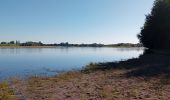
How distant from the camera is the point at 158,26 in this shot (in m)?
65.1

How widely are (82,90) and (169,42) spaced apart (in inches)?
1904

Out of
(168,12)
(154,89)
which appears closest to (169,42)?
(168,12)

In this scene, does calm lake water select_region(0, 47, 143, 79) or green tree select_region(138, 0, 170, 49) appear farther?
green tree select_region(138, 0, 170, 49)

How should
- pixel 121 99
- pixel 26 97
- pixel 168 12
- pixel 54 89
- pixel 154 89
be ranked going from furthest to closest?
pixel 168 12 → pixel 54 89 → pixel 154 89 → pixel 26 97 → pixel 121 99

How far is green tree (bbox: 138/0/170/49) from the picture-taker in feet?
206

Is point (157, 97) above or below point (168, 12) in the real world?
below

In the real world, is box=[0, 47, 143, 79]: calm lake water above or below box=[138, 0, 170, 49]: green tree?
below

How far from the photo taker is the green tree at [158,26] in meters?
62.9

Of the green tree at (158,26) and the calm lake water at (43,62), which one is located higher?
the green tree at (158,26)

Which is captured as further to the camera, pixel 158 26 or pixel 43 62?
pixel 158 26

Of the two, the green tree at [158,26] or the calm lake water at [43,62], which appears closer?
the calm lake water at [43,62]

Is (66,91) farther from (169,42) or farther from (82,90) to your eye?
(169,42)

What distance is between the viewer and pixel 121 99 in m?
16.0

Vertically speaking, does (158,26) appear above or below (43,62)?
above
